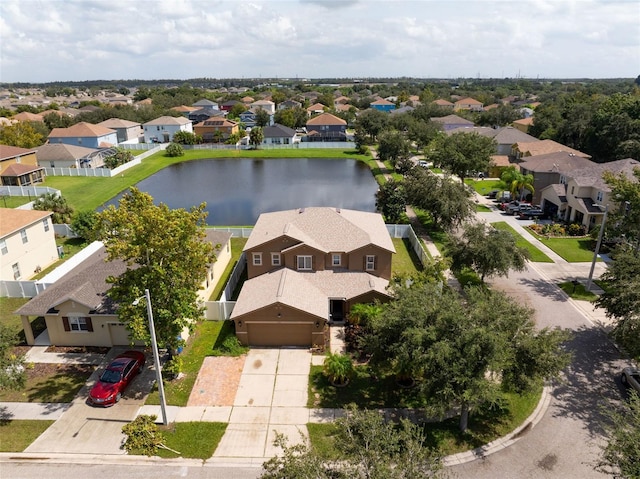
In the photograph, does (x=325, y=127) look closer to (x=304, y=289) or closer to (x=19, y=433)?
(x=304, y=289)

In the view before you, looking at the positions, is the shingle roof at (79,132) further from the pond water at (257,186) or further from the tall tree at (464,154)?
the tall tree at (464,154)

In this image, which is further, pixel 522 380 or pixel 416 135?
pixel 416 135

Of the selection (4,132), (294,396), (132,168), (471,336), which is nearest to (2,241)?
(294,396)

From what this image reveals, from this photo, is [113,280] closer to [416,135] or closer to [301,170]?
[301,170]

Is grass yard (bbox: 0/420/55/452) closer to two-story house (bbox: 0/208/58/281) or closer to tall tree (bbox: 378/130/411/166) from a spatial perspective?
two-story house (bbox: 0/208/58/281)

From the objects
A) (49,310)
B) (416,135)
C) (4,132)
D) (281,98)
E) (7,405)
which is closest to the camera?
(7,405)

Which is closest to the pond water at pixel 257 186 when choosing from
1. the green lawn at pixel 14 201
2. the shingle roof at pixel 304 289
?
the green lawn at pixel 14 201
